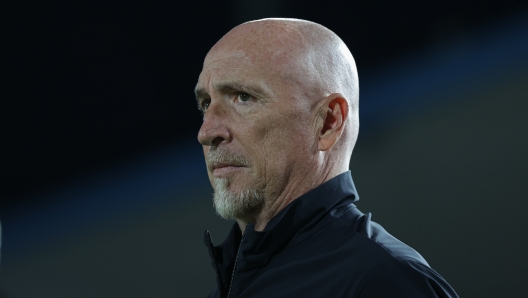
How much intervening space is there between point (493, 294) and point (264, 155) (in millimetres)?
1244

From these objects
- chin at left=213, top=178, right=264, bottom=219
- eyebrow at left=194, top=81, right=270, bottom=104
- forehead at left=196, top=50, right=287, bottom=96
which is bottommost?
chin at left=213, top=178, right=264, bottom=219

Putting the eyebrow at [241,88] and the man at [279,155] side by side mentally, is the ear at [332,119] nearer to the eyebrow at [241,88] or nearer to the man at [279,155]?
the man at [279,155]

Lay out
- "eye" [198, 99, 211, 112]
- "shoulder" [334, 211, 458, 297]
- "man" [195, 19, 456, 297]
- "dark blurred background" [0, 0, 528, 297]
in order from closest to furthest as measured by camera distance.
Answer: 1. "shoulder" [334, 211, 458, 297]
2. "man" [195, 19, 456, 297]
3. "eye" [198, 99, 211, 112]
4. "dark blurred background" [0, 0, 528, 297]

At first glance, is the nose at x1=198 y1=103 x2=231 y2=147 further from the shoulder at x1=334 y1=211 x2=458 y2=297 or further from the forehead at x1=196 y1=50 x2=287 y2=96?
Answer: the shoulder at x1=334 y1=211 x2=458 y2=297

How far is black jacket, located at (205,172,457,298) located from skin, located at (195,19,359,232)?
0.15 ft

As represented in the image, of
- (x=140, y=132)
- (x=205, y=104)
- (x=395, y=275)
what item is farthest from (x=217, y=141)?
(x=140, y=132)

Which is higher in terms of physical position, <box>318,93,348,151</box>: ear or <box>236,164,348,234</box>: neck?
<box>318,93,348,151</box>: ear

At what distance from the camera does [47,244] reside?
246cm

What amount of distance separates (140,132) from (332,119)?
1.38 m

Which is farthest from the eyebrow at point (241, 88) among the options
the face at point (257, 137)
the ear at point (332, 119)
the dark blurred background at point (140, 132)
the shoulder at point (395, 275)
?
the dark blurred background at point (140, 132)

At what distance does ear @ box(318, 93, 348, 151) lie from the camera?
46.3 inches

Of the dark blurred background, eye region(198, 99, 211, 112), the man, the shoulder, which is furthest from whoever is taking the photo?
the dark blurred background

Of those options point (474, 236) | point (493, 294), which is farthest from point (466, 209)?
point (493, 294)

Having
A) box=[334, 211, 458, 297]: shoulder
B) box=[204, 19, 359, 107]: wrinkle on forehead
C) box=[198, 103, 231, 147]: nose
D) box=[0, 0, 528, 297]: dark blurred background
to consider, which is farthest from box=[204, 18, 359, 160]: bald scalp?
box=[0, 0, 528, 297]: dark blurred background
